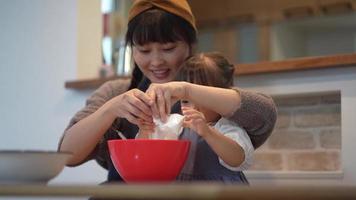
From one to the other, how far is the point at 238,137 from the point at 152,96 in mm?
244

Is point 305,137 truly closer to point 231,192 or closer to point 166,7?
point 166,7

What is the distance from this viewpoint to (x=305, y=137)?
1.77 m

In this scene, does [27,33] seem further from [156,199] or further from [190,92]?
[156,199]

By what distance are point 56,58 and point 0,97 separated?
335mm

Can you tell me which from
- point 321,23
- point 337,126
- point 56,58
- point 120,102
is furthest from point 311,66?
point 321,23

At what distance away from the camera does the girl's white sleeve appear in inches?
45.5

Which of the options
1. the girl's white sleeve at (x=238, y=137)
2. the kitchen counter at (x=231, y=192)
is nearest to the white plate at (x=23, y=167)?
the kitchen counter at (x=231, y=192)

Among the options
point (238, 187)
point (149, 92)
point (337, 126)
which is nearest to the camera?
point (238, 187)

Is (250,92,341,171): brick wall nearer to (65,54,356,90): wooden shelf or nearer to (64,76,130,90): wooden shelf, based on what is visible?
(65,54,356,90): wooden shelf

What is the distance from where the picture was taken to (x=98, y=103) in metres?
1.43

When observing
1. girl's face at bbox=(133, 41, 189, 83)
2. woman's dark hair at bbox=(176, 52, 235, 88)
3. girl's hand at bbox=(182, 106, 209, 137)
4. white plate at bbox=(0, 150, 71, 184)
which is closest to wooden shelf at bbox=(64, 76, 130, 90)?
girl's face at bbox=(133, 41, 189, 83)

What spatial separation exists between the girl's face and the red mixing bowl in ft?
1.36

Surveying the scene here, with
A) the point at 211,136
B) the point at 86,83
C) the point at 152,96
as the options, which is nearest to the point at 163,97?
the point at 152,96

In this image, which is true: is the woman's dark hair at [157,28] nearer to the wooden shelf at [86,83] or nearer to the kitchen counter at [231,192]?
the wooden shelf at [86,83]
